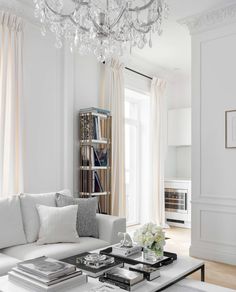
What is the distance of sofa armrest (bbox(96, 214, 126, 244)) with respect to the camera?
10.7 feet

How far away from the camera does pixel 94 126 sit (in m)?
4.24

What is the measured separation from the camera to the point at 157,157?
5934mm

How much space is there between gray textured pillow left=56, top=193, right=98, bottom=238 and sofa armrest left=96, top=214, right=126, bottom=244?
0.20 feet

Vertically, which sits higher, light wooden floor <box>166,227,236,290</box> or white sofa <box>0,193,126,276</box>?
white sofa <box>0,193,126,276</box>

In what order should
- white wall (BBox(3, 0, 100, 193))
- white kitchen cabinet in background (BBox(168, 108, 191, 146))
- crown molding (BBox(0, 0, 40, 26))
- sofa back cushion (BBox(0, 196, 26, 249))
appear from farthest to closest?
1. white kitchen cabinet in background (BBox(168, 108, 191, 146))
2. white wall (BBox(3, 0, 100, 193))
3. crown molding (BBox(0, 0, 40, 26))
4. sofa back cushion (BBox(0, 196, 26, 249))

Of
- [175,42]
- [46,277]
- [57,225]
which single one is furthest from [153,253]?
[175,42]

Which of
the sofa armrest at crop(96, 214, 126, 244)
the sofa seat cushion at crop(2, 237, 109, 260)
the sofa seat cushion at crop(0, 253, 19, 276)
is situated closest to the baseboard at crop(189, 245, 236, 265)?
the sofa armrest at crop(96, 214, 126, 244)

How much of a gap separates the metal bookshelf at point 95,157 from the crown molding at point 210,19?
1.52 m

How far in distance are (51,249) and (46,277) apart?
3.02ft

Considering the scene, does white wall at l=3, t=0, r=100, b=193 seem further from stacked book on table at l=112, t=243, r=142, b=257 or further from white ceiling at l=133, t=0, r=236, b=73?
stacked book on table at l=112, t=243, r=142, b=257

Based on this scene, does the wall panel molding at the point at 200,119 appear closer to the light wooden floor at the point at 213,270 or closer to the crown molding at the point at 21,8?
the light wooden floor at the point at 213,270

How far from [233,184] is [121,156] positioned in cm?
175

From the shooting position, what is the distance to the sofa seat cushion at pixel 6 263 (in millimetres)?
2424

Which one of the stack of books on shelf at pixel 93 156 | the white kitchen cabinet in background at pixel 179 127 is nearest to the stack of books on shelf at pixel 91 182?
the stack of books on shelf at pixel 93 156
